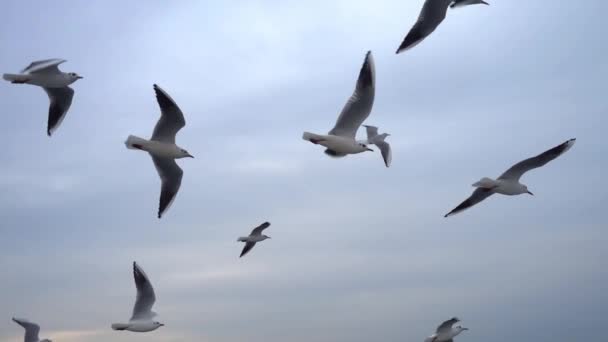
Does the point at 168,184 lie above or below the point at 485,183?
above

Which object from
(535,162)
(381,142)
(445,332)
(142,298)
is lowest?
(445,332)

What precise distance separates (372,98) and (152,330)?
26.1 feet

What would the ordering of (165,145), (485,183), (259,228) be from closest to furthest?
(165,145)
(485,183)
(259,228)

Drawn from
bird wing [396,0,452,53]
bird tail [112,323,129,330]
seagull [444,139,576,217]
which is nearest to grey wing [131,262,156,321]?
bird tail [112,323,129,330]

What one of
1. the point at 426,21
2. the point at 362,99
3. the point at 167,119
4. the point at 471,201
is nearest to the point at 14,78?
the point at 167,119

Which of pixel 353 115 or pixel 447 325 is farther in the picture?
pixel 447 325

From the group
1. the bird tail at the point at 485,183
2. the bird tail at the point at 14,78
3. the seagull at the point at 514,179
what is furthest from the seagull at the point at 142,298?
the bird tail at the point at 485,183

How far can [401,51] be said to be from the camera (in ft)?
49.6

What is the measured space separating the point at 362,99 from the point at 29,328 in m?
12.0

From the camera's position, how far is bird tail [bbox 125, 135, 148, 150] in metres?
16.0

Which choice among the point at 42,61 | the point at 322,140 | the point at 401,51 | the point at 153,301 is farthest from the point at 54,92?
the point at 401,51

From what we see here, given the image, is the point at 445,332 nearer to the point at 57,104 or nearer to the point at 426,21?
the point at 426,21

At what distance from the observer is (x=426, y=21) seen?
15625mm

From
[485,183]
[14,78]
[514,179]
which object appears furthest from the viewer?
[514,179]
